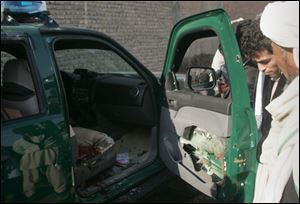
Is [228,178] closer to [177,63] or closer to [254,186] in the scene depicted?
[254,186]

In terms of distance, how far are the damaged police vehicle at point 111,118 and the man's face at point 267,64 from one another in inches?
5.2

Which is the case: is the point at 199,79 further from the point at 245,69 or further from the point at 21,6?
the point at 21,6

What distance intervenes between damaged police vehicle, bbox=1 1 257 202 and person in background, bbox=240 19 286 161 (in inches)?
3.8

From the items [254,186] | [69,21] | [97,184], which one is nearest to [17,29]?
[97,184]

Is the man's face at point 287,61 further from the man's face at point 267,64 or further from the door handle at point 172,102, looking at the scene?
the door handle at point 172,102

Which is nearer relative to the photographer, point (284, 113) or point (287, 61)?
point (284, 113)

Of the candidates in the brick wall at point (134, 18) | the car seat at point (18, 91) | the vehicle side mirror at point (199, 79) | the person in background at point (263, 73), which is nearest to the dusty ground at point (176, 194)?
the vehicle side mirror at point (199, 79)

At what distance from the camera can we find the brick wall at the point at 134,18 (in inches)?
366

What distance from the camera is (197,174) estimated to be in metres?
3.35

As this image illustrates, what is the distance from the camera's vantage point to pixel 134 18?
11.0 meters

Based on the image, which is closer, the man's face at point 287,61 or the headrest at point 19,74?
the man's face at point 287,61

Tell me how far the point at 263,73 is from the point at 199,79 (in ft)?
2.09

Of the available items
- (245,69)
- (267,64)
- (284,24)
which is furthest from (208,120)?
(284,24)

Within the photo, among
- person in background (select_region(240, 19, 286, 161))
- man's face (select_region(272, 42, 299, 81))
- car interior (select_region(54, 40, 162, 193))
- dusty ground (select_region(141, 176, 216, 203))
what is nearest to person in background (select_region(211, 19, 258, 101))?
person in background (select_region(240, 19, 286, 161))
